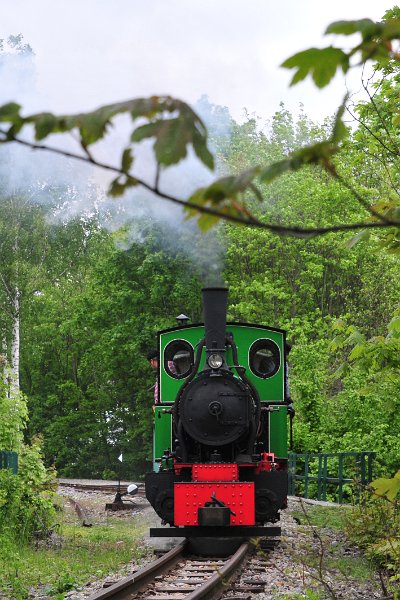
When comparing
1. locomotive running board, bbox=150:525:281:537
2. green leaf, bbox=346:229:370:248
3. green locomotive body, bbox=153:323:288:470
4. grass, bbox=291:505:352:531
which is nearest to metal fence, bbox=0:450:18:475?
green locomotive body, bbox=153:323:288:470

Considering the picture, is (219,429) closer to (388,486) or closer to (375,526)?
(375,526)

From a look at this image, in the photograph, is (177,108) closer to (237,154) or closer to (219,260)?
(219,260)

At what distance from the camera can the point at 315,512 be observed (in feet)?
45.8

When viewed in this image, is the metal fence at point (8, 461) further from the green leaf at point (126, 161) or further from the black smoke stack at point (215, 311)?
the green leaf at point (126, 161)

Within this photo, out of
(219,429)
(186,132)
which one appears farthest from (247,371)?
(186,132)

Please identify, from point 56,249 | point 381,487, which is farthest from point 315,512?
point 56,249

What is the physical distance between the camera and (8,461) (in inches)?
449

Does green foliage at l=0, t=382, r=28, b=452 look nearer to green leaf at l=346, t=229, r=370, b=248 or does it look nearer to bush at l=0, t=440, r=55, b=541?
bush at l=0, t=440, r=55, b=541

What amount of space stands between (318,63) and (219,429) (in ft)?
27.9

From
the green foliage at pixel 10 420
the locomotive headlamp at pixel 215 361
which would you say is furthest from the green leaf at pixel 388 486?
the green foliage at pixel 10 420

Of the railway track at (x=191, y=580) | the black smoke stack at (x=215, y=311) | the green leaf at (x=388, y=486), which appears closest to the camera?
the green leaf at (x=388, y=486)

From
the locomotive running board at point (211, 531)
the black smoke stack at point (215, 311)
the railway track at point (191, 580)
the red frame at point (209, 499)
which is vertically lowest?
the railway track at point (191, 580)

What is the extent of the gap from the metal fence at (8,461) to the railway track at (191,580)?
2.79 metres

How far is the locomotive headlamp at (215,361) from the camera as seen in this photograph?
10.2m
